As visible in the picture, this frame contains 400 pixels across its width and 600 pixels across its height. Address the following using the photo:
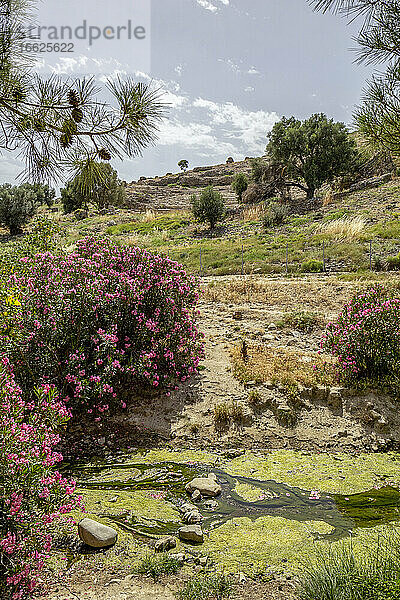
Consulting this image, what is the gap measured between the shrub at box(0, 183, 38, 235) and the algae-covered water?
29.9 metres

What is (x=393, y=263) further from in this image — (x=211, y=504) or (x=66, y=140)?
(x=66, y=140)

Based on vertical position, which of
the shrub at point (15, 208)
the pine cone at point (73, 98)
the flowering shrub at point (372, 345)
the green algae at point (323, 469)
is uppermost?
the shrub at point (15, 208)

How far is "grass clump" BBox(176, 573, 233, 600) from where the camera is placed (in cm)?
313

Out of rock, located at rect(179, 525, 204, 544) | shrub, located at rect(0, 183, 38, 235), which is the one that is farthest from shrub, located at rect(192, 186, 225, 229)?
rock, located at rect(179, 525, 204, 544)

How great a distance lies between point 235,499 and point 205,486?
34 cm

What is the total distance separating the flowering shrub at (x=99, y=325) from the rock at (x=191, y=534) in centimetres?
228

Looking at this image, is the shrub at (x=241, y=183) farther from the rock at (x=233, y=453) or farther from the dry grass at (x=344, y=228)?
the rock at (x=233, y=453)

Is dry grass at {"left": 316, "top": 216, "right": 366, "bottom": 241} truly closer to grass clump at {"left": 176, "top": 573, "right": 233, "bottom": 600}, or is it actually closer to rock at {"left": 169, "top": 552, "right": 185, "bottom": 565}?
rock at {"left": 169, "top": 552, "right": 185, "bottom": 565}

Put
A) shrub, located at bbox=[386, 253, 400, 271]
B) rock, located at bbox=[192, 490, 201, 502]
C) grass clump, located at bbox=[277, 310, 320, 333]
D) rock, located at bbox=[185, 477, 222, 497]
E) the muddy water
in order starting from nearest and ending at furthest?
1. the muddy water
2. rock, located at bbox=[192, 490, 201, 502]
3. rock, located at bbox=[185, 477, 222, 497]
4. grass clump, located at bbox=[277, 310, 320, 333]
5. shrub, located at bbox=[386, 253, 400, 271]

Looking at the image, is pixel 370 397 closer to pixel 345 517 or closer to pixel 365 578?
pixel 345 517

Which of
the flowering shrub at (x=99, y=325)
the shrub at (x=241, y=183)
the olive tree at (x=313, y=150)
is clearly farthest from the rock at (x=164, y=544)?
the shrub at (x=241, y=183)

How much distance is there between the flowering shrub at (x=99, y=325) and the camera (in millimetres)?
5863

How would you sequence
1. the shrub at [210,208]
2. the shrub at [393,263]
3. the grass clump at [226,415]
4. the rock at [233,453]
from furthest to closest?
the shrub at [210,208] → the shrub at [393,263] → the grass clump at [226,415] → the rock at [233,453]

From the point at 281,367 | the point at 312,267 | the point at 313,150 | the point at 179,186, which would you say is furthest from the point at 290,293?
the point at 179,186
